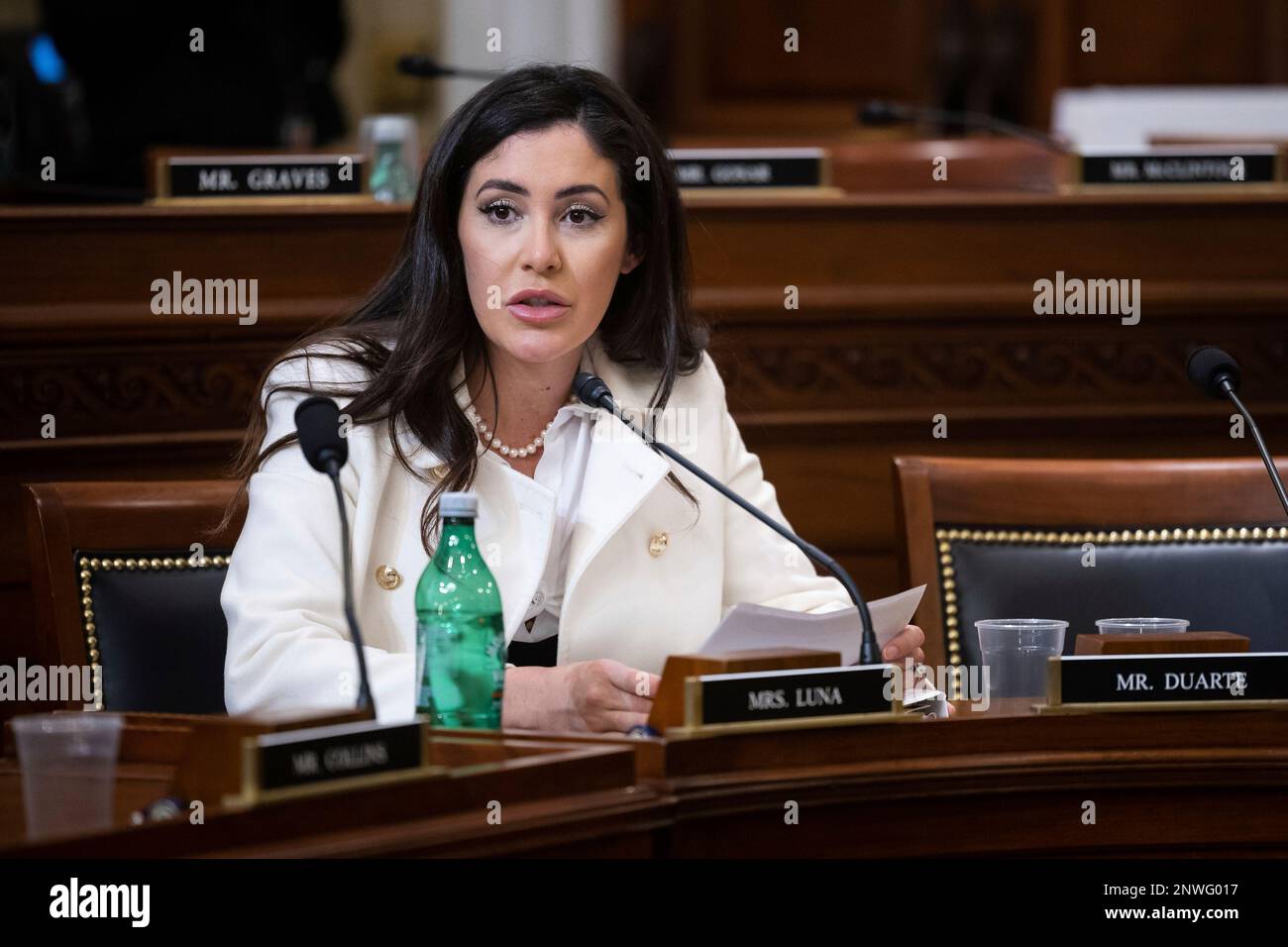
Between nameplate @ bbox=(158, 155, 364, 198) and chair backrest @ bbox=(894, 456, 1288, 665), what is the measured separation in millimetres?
1209

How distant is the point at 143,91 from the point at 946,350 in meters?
3.33

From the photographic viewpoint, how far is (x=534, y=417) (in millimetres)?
2309

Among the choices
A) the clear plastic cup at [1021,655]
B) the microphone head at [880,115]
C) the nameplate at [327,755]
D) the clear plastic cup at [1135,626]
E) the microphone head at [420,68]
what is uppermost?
the microphone head at [420,68]

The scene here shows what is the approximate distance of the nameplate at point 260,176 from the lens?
3057mm

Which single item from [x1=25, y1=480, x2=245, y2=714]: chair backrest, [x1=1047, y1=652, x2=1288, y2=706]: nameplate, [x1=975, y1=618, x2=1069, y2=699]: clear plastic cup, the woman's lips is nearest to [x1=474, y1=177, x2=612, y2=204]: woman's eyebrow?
the woman's lips

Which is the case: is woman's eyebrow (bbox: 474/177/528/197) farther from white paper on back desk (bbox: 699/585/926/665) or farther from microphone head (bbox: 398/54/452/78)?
microphone head (bbox: 398/54/452/78)

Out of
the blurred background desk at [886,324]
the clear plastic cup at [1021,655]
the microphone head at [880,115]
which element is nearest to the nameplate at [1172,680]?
the clear plastic cup at [1021,655]

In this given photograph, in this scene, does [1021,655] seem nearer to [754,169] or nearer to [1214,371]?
[1214,371]

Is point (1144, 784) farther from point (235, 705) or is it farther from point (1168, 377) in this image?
point (1168, 377)

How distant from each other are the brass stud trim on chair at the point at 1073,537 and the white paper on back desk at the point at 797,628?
20.5 inches

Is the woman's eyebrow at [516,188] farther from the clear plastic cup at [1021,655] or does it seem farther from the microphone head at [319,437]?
the clear plastic cup at [1021,655]
